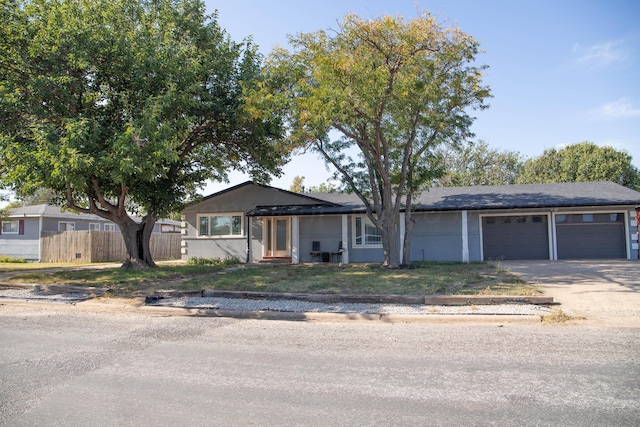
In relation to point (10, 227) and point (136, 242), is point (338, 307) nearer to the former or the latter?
point (136, 242)

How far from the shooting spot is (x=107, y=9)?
1337 centimetres

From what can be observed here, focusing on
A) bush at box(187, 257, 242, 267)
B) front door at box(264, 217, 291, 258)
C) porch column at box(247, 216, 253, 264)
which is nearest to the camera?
bush at box(187, 257, 242, 267)

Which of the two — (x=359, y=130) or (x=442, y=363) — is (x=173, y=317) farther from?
(x=359, y=130)

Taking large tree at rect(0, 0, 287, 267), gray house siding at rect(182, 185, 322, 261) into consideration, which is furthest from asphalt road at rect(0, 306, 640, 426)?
gray house siding at rect(182, 185, 322, 261)

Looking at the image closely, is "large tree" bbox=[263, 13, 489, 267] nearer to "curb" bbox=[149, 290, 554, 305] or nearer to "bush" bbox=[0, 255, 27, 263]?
"curb" bbox=[149, 290, 554, 305]

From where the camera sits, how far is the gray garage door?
19.1 metres

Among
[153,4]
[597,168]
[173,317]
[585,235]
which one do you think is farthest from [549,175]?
[173,317]

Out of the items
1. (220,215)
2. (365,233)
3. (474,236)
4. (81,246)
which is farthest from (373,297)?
(81,246)

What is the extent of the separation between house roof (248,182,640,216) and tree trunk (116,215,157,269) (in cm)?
482

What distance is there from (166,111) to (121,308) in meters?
6.00

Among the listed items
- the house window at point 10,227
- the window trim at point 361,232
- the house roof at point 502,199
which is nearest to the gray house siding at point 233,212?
the house roof at point 502,199

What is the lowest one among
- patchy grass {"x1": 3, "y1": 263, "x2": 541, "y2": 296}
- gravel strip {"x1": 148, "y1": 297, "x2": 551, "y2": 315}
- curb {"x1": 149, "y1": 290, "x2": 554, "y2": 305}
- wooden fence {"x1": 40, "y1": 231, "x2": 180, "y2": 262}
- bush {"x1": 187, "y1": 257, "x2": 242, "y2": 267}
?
gravel strip {"x1": 148, "y1": 297, "x2": 551, "y2": 315}

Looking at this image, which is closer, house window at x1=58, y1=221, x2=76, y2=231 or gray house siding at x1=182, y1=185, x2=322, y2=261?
gray house siding at x1=182, y1=185, x2=322, y2=261

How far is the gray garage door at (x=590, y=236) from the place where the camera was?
19.1 meters
